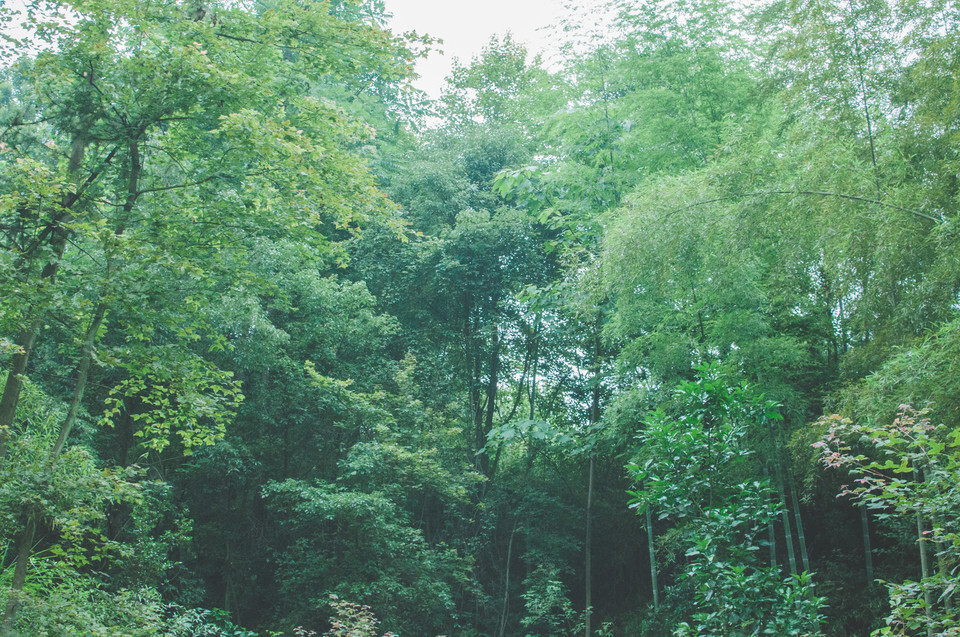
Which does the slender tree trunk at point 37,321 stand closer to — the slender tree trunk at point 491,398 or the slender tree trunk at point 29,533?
the slender tree trunk at point 29,533

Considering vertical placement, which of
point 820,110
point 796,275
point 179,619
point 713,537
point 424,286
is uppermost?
point 424,286

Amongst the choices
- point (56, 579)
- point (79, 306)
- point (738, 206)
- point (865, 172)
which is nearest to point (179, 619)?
point (56, 579)

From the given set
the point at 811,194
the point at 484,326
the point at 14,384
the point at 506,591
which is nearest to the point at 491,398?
the point at 484,326

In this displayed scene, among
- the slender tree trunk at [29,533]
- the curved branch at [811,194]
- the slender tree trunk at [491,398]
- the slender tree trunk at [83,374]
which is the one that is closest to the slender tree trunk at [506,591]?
the slender tree trunk at [491,398]

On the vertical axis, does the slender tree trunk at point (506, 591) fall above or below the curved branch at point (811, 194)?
below

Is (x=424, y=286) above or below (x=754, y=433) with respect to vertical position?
above

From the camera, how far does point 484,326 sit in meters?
10.3

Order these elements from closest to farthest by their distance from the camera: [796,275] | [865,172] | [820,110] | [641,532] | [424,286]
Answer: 1. [865,172]
2. [820,110]
3. [796,275]
4. [641,532]
5. [424,286]

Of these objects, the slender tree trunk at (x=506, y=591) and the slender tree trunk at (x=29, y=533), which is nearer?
the slender tree trunk at (x=29, y=533)

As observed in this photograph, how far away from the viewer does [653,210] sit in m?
5.30

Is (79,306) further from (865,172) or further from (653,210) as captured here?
(865,172)

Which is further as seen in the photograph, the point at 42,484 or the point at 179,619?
the point at 179,619

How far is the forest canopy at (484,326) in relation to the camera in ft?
12.5

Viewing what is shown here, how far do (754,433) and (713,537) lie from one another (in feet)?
8.52
